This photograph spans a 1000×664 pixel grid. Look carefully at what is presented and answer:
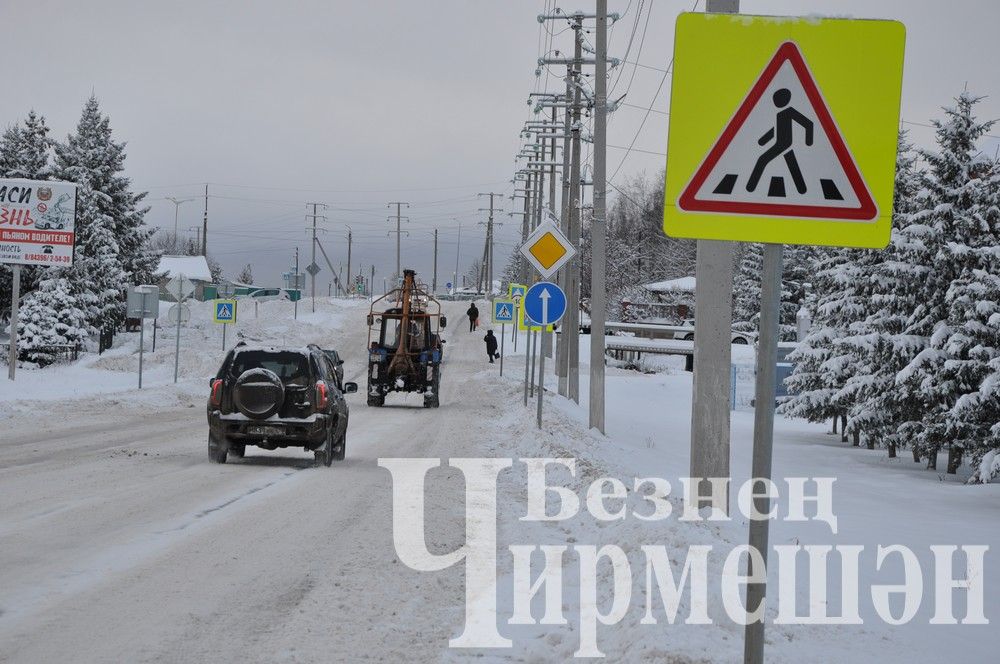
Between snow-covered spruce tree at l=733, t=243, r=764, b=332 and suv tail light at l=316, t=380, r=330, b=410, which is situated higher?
snow-covered spruce tree at l=733, t=243, r=764, b=332

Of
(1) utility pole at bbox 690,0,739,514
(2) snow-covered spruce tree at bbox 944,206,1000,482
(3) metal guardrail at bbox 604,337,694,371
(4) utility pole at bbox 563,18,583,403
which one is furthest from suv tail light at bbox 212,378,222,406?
(3) metal guardrail at bbox 604,337,694,371

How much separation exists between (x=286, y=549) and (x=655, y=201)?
142055mm

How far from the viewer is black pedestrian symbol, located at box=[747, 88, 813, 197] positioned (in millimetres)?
4582

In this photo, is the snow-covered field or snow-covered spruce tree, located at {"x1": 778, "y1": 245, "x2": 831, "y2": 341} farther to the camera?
snow-covered spruce tree, located at {"x1": 778, "y1": 245, "x2": 831, "y2": 341}

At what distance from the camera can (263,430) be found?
682 inches

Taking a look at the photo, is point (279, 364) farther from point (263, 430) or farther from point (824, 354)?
point (824, 354)

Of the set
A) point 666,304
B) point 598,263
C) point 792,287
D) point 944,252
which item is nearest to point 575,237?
point 598,263

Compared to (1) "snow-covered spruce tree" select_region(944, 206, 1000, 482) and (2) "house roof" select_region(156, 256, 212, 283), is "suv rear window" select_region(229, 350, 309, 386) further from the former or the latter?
(2) "house roof" select_region(156, 256, 212, 283)

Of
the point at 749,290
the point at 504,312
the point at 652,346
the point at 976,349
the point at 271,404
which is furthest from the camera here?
the point at 652,346

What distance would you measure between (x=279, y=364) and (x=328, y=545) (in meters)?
7.98

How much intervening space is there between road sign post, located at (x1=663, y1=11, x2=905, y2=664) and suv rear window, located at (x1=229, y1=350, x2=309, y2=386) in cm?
1371

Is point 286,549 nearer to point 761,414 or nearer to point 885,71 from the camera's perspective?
point 761,414

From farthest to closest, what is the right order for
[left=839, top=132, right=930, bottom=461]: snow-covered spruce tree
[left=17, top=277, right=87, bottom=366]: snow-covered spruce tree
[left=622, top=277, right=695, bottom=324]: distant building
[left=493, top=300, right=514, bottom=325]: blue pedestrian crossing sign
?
[left=622, top=277, right=695, bottom=324]: distant building → [left=17, top=277, right=87, bottom=366]: snow-covered spruce tree → [left=493, top=300, right=514, bottom=325]: blue pedestrian crossing sign → [left=839, top=132, right=930, bottom=461]: snow-covered spruce tree

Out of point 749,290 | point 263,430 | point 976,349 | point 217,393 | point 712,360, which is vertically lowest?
point 263,430
